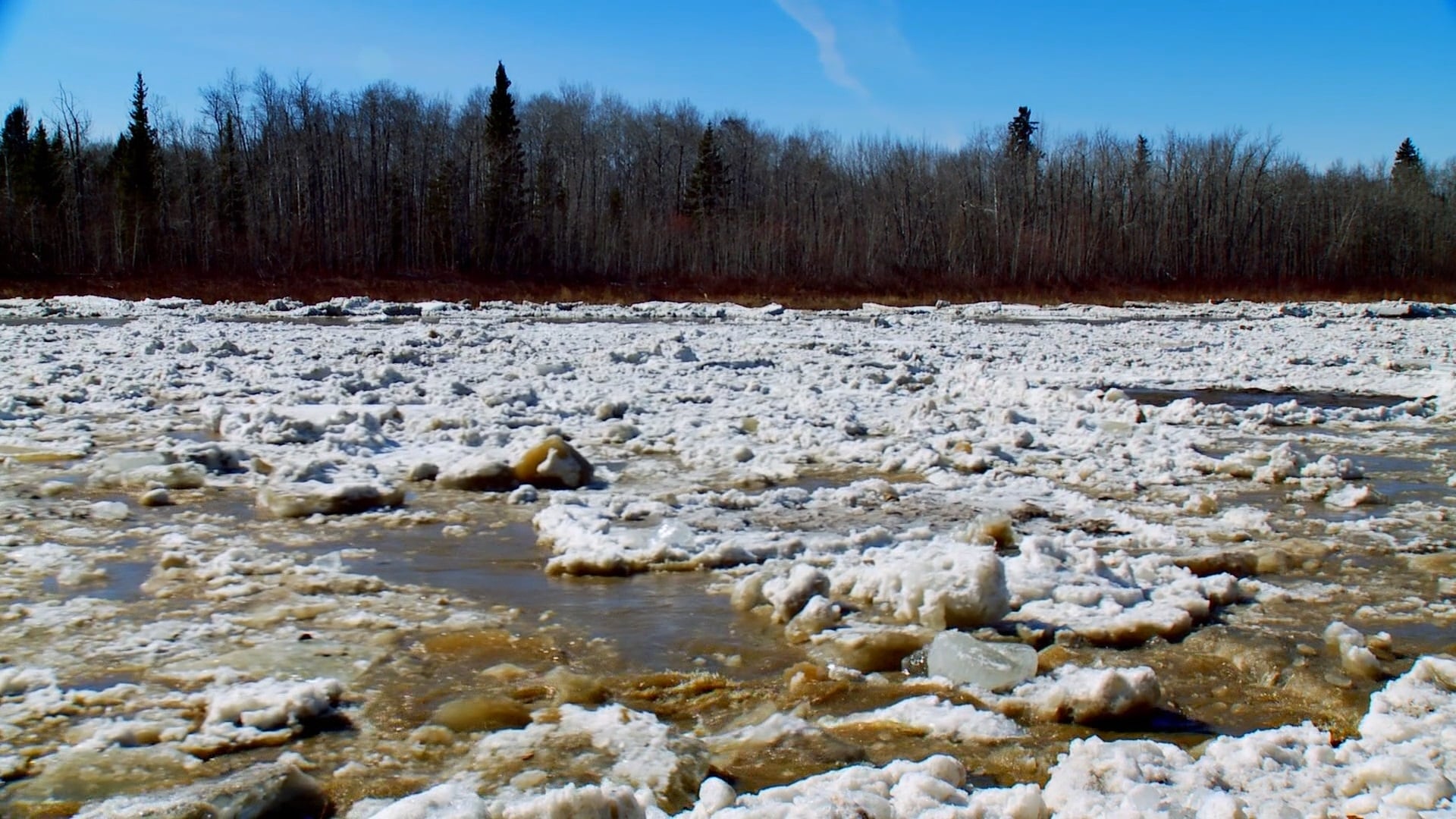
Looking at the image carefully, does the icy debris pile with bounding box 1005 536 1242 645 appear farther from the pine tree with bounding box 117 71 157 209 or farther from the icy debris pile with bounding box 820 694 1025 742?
the pine tree with bounding box 117 71 157 209

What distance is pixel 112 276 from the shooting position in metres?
37.0

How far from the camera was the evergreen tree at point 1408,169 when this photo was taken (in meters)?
68.3

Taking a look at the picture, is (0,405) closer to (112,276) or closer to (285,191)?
(112,276)

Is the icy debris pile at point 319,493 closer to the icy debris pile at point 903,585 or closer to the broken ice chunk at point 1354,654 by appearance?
the icy debris pile at point 903,585

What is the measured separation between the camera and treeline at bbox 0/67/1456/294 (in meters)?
47.1

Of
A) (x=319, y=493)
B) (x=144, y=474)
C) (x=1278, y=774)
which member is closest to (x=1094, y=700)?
(x=1278, y=774)

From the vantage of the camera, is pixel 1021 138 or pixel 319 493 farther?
pixel 1021 138

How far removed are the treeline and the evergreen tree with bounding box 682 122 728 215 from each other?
0.13m

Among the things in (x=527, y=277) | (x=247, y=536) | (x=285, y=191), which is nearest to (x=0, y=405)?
(x=247, y=536)

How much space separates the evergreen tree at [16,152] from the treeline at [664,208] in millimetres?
159

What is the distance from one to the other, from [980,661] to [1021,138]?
70428 millimetres

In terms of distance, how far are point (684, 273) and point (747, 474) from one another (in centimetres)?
4257

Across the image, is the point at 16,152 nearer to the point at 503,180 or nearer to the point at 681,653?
the point at 503,180

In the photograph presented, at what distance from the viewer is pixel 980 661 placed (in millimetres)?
3166
